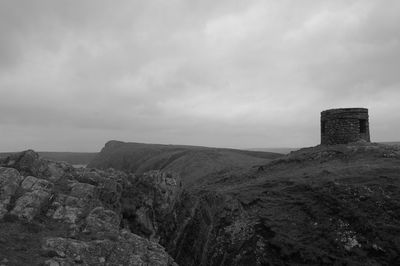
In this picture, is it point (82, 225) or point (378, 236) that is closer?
point (82, 225)

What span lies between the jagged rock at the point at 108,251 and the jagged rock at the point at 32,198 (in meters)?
1.98

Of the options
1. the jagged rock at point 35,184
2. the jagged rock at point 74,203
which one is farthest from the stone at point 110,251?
the jagged rock at point 35,184

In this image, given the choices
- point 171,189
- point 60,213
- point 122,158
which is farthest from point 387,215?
point 122,158

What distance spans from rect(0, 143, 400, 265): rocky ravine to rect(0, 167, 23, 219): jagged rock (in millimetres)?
37

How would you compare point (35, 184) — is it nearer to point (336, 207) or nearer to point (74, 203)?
point (74, 203)

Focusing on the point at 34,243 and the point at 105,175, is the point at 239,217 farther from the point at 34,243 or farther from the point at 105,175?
the point at 34,243

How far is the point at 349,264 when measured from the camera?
51.1ft

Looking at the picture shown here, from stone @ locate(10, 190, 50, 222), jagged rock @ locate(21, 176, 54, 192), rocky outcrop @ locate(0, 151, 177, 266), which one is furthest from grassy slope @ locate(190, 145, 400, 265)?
stone @ locate(10, 190, 50, 222)

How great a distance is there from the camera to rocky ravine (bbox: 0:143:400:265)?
12453 millimetres

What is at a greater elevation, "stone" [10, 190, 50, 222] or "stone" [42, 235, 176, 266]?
"stone" [10, 190, 50, 222]

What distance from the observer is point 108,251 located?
39.7 feet

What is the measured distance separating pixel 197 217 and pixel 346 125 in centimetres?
1823

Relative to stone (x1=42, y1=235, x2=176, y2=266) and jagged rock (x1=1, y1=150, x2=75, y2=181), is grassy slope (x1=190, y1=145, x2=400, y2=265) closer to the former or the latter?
stone (x1=42, y1=235, x2=176, y2=266)

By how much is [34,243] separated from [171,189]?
10049mm
